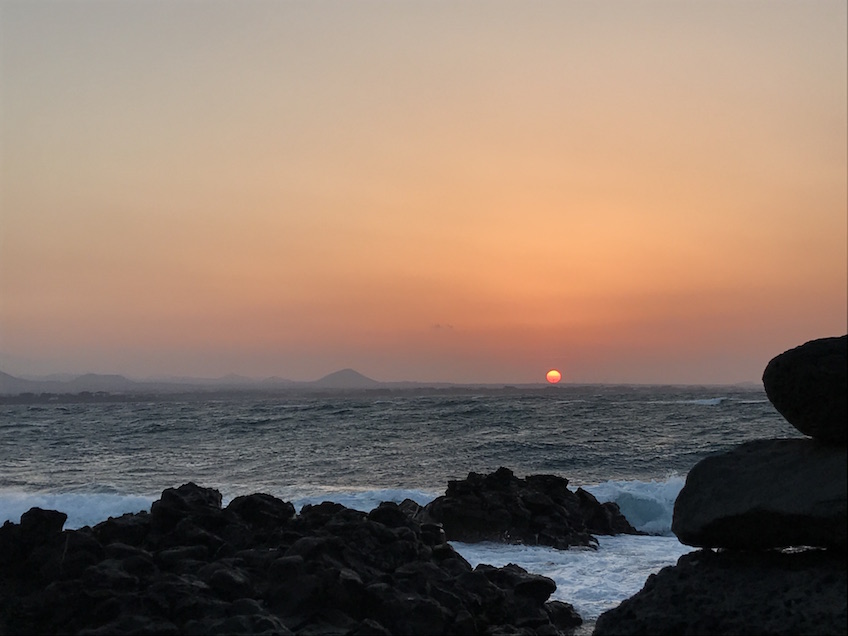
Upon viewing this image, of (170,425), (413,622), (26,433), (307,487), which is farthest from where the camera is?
(170,425)

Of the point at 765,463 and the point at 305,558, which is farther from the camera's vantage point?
the point at 305,558

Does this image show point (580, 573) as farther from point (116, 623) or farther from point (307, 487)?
point (307, 487)

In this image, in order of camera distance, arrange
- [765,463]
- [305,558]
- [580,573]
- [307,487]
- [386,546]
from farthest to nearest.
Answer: [307,487], [580,573], [386,546], [305,558], [765,463]

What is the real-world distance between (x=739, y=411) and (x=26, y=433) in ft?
186

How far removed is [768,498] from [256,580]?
683 centimetres

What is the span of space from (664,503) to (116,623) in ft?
62.7

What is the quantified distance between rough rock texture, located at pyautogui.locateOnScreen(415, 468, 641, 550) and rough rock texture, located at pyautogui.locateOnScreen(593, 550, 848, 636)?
919 cm

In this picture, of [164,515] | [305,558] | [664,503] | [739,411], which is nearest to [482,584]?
[305,558]

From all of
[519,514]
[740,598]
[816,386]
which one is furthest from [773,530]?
[519,514]

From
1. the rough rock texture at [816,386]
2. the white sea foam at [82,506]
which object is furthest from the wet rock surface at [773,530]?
the white sea foam at [82,506]

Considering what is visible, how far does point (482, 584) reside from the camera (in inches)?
478

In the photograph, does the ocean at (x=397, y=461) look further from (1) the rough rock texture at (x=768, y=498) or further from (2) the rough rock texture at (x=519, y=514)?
(1) the rough rock texture at (x=768, y=498)

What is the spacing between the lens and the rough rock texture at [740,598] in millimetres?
8961

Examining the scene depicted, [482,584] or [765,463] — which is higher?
[765,463]
